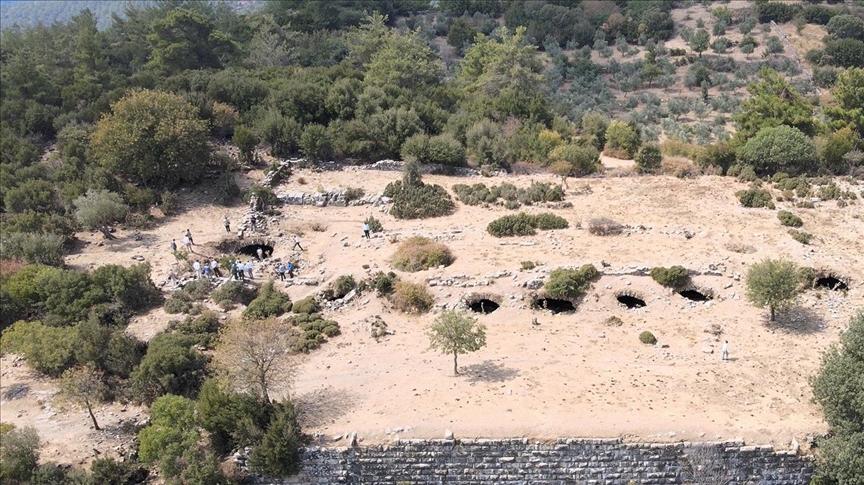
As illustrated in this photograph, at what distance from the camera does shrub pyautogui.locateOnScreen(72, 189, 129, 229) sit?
114ft

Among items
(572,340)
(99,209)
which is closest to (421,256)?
(572,340)

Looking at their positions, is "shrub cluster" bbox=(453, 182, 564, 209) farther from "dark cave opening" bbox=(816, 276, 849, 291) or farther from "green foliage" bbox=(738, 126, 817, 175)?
"dark cave opening" bbox=(816, 276, 849, 291)

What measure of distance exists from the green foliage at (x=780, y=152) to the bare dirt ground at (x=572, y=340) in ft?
14.4

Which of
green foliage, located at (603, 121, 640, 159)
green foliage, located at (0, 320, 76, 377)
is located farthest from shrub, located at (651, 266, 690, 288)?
green foliage, located at (0, 320, 76, 377)

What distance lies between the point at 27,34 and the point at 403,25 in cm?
3949

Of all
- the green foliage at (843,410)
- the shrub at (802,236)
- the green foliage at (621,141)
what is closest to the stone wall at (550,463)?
the green foliage at (843,410)

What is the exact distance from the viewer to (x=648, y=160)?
39.6m

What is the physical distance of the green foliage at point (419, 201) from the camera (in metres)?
35.2

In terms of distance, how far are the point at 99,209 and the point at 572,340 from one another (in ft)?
84.3

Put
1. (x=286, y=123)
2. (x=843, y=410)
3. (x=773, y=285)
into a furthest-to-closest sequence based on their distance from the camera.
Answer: (x=286, y=123)
(x=773, y=285)
(x=843, y=410)

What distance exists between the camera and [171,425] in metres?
20.6

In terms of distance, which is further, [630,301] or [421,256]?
[421,256]

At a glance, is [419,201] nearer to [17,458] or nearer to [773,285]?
[773,285]

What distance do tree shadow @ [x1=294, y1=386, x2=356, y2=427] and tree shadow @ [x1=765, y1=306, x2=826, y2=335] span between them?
1583 cm
